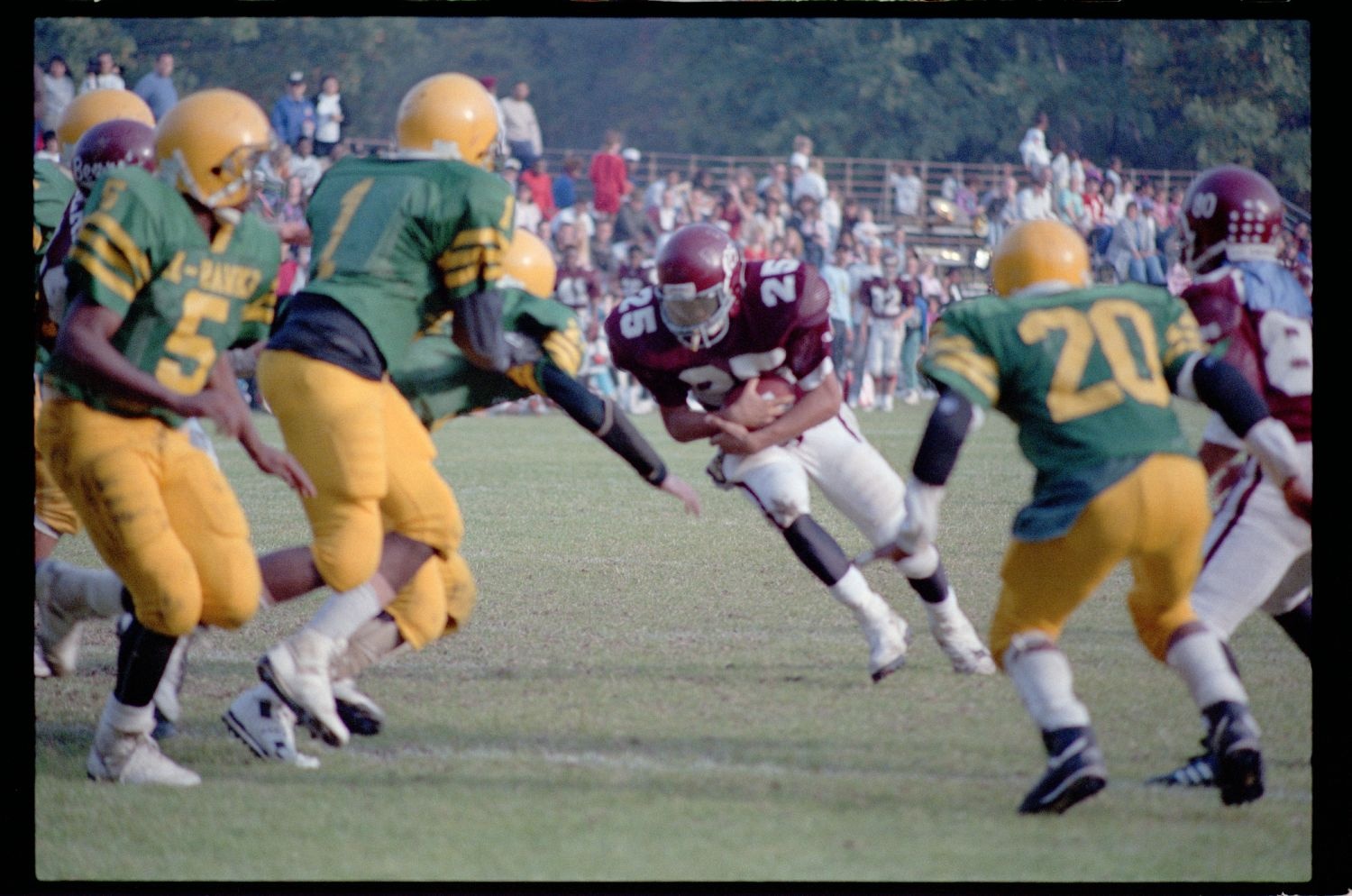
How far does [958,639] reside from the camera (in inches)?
197

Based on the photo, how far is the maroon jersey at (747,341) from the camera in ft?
16.4

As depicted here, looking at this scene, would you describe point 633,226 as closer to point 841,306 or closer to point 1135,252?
point 841,306

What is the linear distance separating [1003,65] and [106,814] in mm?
21578

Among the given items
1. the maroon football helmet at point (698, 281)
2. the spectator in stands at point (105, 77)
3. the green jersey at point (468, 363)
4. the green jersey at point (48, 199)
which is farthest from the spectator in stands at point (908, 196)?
the green jersey at point (468, 363)

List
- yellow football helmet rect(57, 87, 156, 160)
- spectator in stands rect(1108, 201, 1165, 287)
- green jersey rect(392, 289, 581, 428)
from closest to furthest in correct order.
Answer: green jersey rect(392, 289, 581, 428)
yellow football helmet rect(57, 87, 156, 160)
spectator in stands rect(1108, 201, 1165, 287)

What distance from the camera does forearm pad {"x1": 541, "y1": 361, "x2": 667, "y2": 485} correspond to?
430 cm

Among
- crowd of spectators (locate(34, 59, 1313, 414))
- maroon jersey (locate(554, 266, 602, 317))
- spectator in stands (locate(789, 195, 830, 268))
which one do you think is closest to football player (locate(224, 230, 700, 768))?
crowd of spectators (locate(34, 59, 1313, 414))

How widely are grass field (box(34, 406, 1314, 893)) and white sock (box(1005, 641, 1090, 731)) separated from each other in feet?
0.58

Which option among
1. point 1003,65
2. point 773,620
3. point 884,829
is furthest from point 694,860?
point 1003,65

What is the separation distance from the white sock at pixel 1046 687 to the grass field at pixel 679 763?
176mm

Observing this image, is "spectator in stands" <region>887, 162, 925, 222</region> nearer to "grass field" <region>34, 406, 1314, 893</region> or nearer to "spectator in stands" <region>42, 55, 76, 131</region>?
"spectator in stands" <region>42, 55, 76, 131</region>

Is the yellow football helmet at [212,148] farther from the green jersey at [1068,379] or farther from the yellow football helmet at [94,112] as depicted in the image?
the yellow football helmet at [94,112]

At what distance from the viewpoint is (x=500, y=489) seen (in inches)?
372

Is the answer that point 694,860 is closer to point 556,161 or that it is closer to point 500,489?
point 500,489
